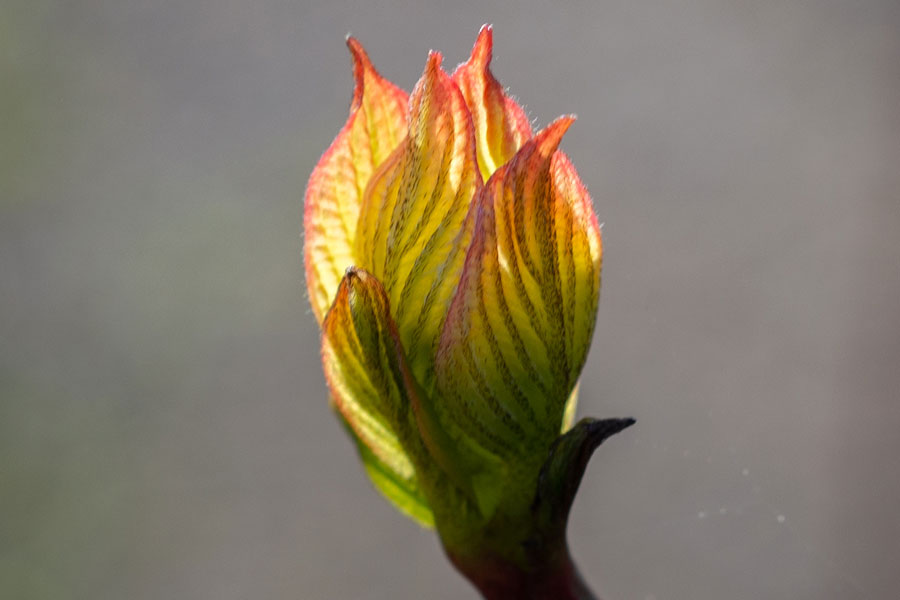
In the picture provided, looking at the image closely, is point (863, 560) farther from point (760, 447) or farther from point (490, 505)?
point (490, 505)

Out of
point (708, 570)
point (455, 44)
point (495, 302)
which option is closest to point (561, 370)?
point (495, 302)

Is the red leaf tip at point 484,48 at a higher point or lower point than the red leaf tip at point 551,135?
higher

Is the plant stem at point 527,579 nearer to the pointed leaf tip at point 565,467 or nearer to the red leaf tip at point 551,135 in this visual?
the pointed leaf tip at point 565,467

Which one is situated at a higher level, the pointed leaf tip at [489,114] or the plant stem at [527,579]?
the pointed leaf tip at [489,114]

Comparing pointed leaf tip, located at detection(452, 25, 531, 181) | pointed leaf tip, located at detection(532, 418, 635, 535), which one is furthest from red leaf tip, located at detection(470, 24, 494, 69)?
pointed leaf tip, located at detection(532, 418, 635, 535)

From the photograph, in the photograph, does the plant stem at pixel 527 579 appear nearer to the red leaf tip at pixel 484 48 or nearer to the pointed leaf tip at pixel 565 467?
the pointed leaf tip at pixel 565 467

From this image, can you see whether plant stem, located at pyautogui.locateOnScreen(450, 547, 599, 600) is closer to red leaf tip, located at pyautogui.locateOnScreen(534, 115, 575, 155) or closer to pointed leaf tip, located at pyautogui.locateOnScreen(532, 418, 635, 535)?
pointed leaf tip, located at pyautogui.locateOnScreen(532, 418, 635, 535)

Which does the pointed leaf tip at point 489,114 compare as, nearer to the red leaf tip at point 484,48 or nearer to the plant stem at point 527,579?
the red leaf tip at point 484,48

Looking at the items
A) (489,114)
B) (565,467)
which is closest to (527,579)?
(565,467)

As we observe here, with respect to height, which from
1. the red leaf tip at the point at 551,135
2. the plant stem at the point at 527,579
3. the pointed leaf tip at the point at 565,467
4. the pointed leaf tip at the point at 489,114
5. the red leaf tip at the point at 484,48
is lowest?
the plant stem at the point at 527,579

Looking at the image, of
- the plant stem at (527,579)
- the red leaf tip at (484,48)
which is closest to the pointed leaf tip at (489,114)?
the red leaf tip at (484,48)

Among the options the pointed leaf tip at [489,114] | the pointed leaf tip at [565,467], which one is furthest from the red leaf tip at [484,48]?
the pointed leaf tip at [565,467]

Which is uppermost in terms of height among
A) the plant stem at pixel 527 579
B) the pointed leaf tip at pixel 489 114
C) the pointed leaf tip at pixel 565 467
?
the pointed leaf tip at pixel 489 114
